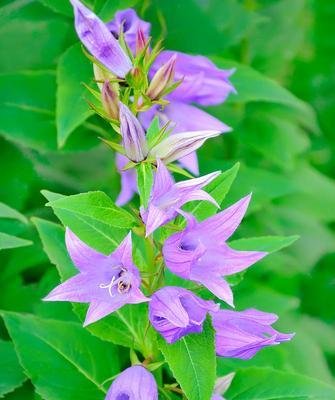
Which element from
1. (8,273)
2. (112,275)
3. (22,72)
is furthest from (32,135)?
(112,275)

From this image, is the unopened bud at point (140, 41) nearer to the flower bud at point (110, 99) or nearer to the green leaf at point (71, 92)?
the flower bud at point (110, 99)

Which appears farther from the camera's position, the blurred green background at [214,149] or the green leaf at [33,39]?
the green leaf at [33,39]

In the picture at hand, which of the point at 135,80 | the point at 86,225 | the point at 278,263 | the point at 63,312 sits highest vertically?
the point at 135,80

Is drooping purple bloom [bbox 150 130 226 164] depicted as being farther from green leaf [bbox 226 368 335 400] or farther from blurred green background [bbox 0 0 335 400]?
green leaf [bbox 226 368 335 400]

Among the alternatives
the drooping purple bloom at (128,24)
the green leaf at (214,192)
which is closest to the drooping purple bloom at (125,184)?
the drooping purple bloom at (128,24)

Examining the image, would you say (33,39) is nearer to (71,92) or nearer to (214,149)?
(71,92)

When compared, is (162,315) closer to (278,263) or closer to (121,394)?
(121,394)
